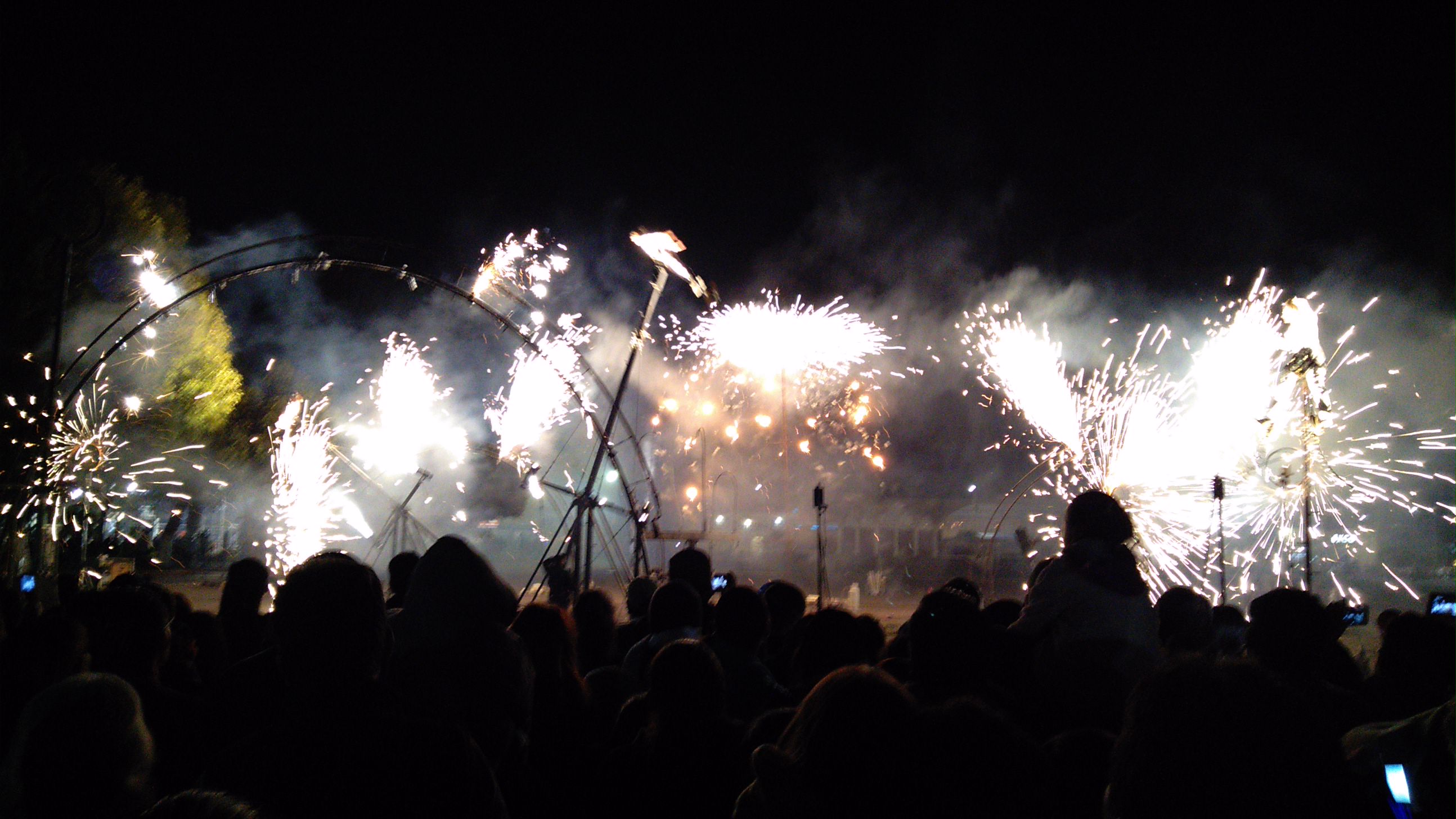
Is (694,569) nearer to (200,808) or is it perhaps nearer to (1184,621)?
(1184,621)

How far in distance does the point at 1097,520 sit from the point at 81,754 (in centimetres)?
405

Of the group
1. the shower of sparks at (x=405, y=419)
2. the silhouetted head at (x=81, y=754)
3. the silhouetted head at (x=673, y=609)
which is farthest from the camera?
the shower of sparks at (x=405, y=419)

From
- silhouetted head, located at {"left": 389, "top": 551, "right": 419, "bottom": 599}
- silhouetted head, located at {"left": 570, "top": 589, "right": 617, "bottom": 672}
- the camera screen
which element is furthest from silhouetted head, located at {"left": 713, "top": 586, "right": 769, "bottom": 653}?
the camera screen

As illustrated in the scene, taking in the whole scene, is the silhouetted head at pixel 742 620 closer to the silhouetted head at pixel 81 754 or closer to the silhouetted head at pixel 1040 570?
the silhouetted head at pixel 1040 570

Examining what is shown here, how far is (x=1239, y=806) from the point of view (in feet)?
5.61

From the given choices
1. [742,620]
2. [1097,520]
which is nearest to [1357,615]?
[1097,520]

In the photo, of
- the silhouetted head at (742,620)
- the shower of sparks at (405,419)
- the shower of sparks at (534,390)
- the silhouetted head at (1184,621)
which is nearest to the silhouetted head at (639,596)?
the silhouetted head at (742,620)

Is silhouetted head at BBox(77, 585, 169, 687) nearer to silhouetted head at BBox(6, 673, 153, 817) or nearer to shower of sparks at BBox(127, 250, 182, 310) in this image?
silhouetted head at BBox(6, 673, 153, 817)

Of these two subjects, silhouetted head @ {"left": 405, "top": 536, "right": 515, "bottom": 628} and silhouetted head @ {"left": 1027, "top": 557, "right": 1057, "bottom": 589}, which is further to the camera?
silhouetted head @ {"left": 1027, "top": 557, "right": 1057, "bottom": 589}

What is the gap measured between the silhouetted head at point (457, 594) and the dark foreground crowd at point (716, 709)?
0.04ft

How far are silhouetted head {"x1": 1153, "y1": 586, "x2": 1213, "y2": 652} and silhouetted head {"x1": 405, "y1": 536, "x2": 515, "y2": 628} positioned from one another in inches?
165

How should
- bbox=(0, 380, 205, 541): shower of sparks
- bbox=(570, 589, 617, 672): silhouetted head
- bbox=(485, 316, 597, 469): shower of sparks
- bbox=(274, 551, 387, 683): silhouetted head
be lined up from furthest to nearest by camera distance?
bbox=(485, 316, 597, 469): shower of sparks < bbox=(0, 380, 205, 541): shower of sparks < bbox=(570, 589, 617, 672): silhouetted head < bbox=(274, 551, 387, 683): silhouetted head

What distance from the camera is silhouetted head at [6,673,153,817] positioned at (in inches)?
88.6

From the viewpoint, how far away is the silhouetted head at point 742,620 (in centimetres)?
469
